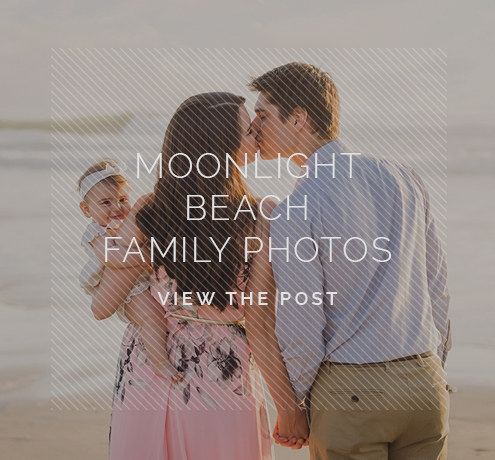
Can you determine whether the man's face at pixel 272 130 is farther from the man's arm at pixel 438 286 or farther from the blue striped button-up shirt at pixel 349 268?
the man's arm at pixel 438 286

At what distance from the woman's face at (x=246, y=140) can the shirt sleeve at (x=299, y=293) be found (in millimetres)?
237

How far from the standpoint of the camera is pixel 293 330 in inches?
72.2

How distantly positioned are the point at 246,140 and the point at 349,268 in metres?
0.54

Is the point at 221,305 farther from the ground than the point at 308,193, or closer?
closer

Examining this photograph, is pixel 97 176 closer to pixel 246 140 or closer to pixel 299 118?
pixel 246 140

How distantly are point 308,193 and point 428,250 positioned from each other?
1.75 ft

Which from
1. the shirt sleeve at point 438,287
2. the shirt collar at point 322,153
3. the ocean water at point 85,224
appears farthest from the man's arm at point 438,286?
the ocean water at point 85,224

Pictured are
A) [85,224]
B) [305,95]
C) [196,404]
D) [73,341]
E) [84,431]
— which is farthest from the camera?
[85,224]

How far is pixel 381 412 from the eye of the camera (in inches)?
68.0

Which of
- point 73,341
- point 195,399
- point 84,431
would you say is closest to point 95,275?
point 195,399
